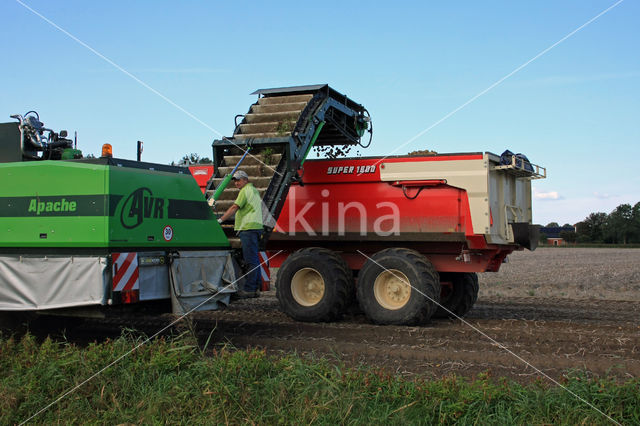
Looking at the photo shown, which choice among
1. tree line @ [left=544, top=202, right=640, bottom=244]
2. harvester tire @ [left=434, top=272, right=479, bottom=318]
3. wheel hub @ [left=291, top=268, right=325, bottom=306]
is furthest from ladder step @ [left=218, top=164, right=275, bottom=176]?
tree line @ [left=544, top=202, right=640, bottom=244]

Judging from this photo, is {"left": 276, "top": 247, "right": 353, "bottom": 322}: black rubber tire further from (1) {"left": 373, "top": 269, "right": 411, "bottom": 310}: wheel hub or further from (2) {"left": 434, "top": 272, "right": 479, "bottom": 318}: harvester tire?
(2) {"left": 434, "top": 272, "right": 479, "bottom": 318}: harvester tire

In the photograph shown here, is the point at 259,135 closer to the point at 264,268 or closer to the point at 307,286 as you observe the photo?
the point at 307,286

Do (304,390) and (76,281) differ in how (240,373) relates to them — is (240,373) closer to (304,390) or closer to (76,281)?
(304,390)

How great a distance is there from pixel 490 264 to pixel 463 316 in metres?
1.14

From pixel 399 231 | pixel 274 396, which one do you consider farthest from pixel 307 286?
pixel 274 396

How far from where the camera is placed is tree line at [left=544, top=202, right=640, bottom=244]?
90.1 metres

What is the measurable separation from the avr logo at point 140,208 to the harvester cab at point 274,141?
1.31 metres

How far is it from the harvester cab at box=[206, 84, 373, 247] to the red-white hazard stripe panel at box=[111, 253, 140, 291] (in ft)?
6.36

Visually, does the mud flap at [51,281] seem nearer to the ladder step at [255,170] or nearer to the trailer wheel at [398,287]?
the ladder step at [255,170]

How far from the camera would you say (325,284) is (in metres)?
10.1

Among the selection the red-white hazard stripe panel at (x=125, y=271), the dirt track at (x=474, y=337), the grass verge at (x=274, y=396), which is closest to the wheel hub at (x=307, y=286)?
the dirt track at (x=474, y=337)

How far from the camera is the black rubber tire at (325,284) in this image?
9.98 metres

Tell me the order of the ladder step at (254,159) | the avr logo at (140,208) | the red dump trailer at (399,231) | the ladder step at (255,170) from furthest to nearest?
the ladder step at (254,159)
the ladder step at (255,170)
the red dump trailer at (399,231)
the avr logo at (140,208)

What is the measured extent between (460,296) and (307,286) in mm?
2718
